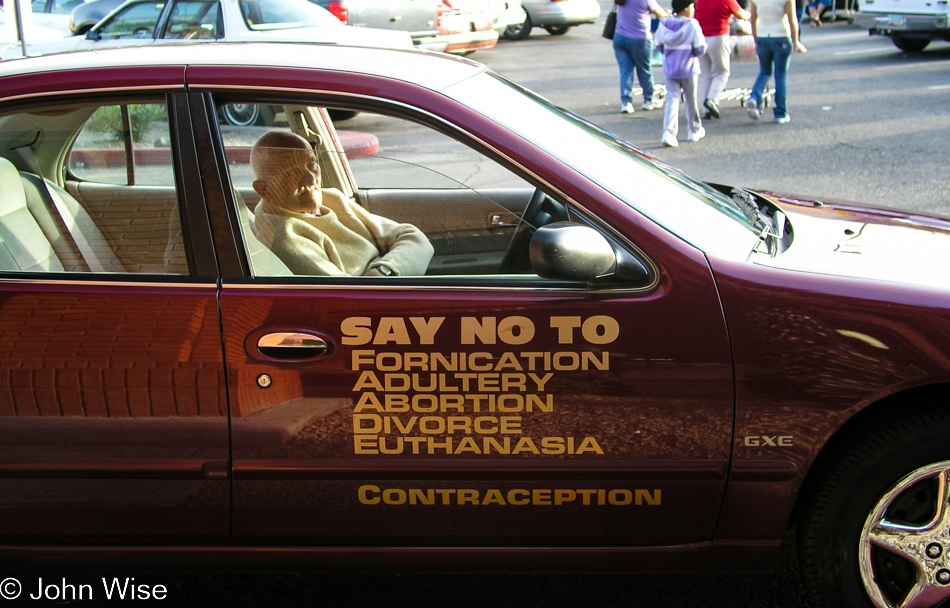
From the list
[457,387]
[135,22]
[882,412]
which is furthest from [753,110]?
[457,387]

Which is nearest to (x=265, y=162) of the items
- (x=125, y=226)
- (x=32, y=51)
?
(x=125, y=226)

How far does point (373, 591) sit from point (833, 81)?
12.4m

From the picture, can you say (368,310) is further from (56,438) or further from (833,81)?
(833,81)

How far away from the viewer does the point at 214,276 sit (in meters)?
2.40

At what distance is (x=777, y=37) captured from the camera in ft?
33.1

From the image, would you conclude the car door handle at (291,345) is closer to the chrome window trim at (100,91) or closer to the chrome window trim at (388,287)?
the chrome window trim at (388,287)

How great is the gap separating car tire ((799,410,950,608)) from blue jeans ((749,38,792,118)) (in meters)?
8.59

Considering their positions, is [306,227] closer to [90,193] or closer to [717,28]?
[90,193]

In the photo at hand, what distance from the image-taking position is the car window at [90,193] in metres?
2.51

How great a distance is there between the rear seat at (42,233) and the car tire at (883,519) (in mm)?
1956

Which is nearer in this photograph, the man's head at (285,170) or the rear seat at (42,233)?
the rear seat at (42,233)

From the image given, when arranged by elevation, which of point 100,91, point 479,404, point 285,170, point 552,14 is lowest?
point 552,14

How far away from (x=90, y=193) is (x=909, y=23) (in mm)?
14899

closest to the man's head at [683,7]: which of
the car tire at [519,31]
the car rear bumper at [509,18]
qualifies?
the car rear bumper at [509,18]
